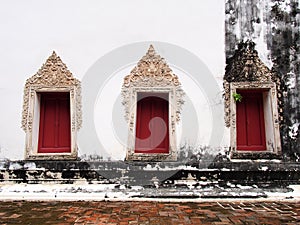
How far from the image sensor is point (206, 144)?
5.82m

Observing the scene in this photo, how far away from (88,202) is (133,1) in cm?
375

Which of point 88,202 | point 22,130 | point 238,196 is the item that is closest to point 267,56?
point 238,196

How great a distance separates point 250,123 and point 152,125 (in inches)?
69.2

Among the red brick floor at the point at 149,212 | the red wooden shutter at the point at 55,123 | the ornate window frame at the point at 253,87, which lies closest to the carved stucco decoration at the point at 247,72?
the ornate window frame at the point at 253,87

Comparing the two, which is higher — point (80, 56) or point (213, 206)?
point (80, 56)

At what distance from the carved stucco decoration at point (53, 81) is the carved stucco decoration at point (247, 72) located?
2.62 metres

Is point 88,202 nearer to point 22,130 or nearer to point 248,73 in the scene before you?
point 22,130

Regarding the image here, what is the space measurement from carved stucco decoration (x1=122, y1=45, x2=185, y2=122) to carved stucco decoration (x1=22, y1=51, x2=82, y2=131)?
0.84 meters

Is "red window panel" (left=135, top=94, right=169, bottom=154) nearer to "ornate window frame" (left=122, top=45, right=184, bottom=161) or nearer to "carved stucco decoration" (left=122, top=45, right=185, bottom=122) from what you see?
"ornate window frame" (left=122, top=45, right=184, bottom=161)

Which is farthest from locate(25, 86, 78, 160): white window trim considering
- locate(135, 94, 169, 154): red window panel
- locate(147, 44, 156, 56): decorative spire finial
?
locate(147, 44, 156, 56): decorative spire finial

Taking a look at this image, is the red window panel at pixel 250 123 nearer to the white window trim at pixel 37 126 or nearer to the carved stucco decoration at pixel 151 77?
the carved stucco decoration at pixel 151 77

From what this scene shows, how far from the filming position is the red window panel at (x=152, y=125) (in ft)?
19.3

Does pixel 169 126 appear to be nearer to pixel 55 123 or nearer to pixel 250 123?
pixel 250 123

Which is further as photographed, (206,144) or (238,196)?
(206,144)
